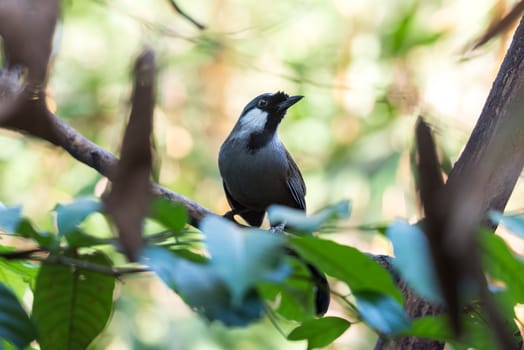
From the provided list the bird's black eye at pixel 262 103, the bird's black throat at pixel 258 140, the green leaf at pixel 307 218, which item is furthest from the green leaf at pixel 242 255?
the bird's black eye at pixel 262 103

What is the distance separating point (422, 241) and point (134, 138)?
30 cm

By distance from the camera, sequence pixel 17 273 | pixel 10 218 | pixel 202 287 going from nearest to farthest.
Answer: pixel 202 287
pixel 10 218
pixel 17 273

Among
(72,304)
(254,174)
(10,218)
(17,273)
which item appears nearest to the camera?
(10,218)

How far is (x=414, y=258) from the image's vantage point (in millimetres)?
678

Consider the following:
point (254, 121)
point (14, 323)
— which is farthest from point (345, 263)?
point (254, 121)

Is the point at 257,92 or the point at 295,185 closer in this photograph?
the point at 295,185

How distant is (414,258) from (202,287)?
20 centimetres

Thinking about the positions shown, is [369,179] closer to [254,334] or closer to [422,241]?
[254,334]

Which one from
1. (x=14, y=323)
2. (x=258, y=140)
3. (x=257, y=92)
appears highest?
(x=14, y=323)

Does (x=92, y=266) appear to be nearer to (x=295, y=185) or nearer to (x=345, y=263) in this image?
(x=345, y=263)

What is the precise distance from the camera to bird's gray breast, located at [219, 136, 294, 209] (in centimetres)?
380

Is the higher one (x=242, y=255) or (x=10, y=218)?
(x=242, y=255)

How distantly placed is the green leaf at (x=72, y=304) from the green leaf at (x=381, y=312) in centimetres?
33

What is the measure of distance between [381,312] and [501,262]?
14 cm
